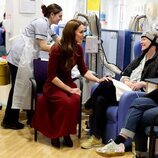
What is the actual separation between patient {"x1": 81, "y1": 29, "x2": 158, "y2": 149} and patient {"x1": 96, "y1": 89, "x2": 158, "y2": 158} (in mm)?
404

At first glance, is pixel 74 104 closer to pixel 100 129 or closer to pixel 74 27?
pixel 100 129

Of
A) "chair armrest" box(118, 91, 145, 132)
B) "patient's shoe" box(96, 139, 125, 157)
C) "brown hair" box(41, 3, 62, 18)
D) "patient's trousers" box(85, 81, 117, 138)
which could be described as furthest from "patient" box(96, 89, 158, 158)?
"brown hair" box(41, 3, 62, 18)

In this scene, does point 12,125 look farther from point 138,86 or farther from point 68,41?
point 138,86

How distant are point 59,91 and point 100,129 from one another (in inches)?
22.1

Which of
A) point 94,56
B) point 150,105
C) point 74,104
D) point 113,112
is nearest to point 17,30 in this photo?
point 94,56

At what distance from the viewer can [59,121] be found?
3139 mm

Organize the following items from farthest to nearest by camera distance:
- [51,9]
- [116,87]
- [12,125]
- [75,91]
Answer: [12,125] → [51,9] → [75,91] → [116,87]

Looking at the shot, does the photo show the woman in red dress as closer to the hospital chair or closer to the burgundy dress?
the burgundy dress

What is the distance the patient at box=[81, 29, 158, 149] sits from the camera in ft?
10.1

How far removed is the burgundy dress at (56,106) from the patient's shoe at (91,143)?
16 centimetres

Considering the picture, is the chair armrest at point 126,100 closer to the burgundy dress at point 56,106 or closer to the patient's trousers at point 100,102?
the patient's trousers at point 100,102

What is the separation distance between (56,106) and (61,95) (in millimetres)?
119

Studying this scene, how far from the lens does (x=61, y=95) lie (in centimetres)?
315

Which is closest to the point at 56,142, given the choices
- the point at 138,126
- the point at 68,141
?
the point at 68,141
